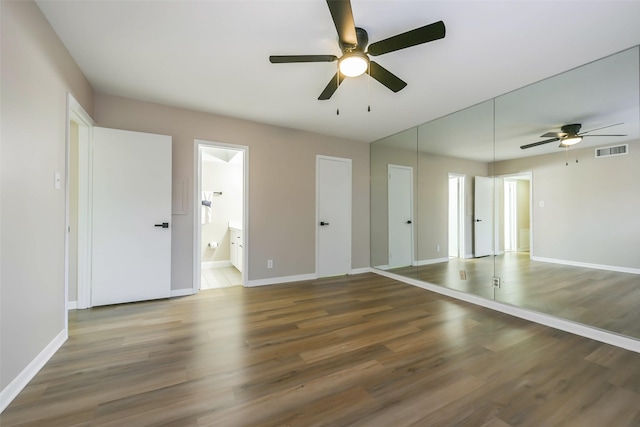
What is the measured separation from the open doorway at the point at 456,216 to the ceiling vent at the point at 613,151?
1.39m

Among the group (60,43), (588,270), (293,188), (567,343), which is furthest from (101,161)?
(588,270)

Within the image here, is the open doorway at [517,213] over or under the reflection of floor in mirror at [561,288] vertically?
over

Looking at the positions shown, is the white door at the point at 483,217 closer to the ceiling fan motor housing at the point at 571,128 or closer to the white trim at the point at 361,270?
the ceiling fan motor housing at the point at 571,128

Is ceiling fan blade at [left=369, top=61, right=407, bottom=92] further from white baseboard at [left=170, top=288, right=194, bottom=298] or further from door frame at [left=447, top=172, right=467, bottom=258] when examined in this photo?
white baseboard at [left=170, top=288, right=194, bottom=298]

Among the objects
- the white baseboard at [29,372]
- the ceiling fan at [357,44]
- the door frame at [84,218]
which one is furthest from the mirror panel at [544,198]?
the door frame at [84,218]

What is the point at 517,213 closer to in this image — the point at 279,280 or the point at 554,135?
the point at 554,135

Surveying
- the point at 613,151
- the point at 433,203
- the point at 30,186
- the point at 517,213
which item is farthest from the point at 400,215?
the point at 30,186

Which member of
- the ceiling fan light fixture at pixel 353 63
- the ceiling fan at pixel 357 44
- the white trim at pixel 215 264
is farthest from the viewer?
the white trim at pixel 215 264

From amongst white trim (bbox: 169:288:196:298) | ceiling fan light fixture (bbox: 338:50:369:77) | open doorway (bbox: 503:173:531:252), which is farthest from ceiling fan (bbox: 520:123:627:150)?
white trim (bbox: 169:288:196:298)

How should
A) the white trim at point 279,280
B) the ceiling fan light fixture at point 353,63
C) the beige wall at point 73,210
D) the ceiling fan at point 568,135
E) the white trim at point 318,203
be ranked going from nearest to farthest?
the ceiling fan light fixture at point 353,63 → the ceiling fan at point 568,135 → the beige wall at point 73,210 → the white trim at point 279,280 → the white trim at point 318,203

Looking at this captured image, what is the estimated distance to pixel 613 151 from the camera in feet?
7.27

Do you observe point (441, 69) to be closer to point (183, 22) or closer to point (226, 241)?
point (183, 22)

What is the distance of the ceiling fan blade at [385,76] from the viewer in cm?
199

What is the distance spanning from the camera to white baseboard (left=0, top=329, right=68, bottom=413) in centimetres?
139
